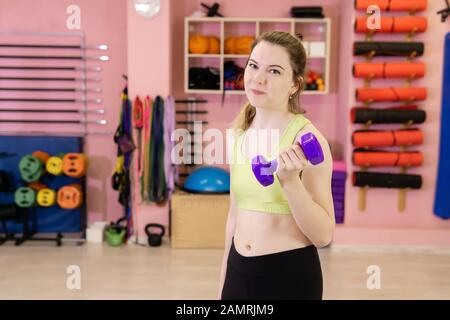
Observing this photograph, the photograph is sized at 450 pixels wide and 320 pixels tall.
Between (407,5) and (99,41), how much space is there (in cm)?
294

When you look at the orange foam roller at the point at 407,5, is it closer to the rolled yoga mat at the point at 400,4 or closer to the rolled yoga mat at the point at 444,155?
the rolled yoga mat at the point at 400,4

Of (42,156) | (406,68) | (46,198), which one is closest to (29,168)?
(42,156)

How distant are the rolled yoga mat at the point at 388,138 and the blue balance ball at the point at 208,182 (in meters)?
1.24

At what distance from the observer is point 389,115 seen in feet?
14.6

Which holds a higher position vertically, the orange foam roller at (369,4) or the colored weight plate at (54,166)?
the orange foam roller at (369,4)

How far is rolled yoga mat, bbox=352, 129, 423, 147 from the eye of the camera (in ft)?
14.7

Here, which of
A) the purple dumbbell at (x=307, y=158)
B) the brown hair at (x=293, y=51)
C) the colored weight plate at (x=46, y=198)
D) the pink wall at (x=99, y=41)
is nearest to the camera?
the purple dumbbell at (x=307, y=158)

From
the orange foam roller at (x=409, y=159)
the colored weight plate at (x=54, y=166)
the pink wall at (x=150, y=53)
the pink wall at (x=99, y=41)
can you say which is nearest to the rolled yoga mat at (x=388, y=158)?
the orange foam roller at (x=409, y=159)

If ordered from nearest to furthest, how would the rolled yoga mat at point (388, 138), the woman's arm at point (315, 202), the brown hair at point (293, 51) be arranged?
the woman's arm at point (315, 202) → the brown hair at point (293, 51) → the rolled yoga mat at point (388, 138)

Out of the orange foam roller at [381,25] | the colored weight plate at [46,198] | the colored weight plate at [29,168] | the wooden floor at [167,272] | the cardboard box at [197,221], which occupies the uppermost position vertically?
the orange foam roller at [381,25]

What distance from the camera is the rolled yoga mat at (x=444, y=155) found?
14.7 ft

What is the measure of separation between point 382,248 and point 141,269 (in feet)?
7.25

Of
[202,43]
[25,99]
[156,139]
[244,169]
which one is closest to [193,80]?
[202,43]

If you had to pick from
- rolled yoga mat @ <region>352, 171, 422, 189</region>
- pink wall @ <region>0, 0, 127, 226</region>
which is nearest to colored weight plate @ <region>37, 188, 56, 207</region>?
pink wall @ <region>0, 0, 127, 226</region>
